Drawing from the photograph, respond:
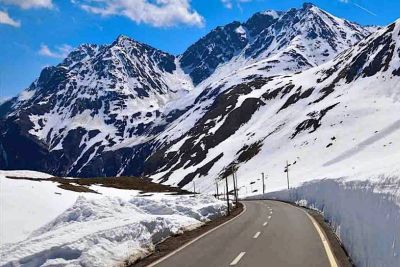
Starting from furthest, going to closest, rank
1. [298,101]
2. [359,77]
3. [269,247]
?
[298,101] → [359,77] → [269,247]

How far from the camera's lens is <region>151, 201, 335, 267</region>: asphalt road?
51.2 ft

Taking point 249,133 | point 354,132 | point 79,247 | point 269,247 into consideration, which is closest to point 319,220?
point 269,247

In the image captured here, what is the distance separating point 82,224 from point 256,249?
9485mm

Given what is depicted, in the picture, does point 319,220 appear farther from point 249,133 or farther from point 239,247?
point 249,133

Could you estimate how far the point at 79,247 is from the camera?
1608 centimetres

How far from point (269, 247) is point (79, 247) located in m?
6.93

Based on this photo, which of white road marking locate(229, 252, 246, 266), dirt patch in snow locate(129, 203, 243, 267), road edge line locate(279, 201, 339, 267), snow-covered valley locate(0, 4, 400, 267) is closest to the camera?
road edge line locate(279, 201, 339, 267)

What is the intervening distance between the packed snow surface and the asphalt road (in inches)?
73.8

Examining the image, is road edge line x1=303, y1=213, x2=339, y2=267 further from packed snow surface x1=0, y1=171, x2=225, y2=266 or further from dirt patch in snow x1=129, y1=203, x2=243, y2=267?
packed snow surface x1=0, y1=171, x2=225, y2=266

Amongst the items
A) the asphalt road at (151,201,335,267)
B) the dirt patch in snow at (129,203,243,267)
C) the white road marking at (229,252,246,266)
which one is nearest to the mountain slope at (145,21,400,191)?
the dirt patch in snow at (129,203,243,267)

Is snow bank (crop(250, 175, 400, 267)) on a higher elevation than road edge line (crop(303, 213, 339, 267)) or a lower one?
higher

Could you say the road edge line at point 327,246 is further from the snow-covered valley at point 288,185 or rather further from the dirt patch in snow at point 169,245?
the dirt patch in snow at point 169,245

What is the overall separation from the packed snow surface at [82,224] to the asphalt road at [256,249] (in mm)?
1875

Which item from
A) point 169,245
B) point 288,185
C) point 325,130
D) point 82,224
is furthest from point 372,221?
point 325,130
